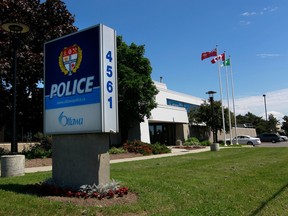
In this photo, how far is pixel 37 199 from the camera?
23.7 ft

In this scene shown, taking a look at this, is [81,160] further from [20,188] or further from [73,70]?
[73,70]

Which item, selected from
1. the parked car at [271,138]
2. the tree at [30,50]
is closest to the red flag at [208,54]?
the tree at [30,50]

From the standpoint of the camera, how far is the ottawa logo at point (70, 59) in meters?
8.56

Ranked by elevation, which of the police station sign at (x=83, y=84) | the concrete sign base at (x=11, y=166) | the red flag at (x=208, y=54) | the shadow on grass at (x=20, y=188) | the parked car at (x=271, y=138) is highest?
the red flag at (x=208, y=54)

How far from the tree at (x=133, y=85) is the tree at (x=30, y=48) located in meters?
8.70

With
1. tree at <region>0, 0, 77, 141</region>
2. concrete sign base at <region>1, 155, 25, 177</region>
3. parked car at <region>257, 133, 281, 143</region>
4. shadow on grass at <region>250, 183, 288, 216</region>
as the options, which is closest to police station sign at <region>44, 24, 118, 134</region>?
concrete sign base at <region>1, 155, 25, 177</region>

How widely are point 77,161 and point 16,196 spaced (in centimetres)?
148

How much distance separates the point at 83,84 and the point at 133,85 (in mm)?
21086

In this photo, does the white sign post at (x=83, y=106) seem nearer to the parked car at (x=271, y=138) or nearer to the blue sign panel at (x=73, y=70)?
the blue sign panel at (x=73, y=70)

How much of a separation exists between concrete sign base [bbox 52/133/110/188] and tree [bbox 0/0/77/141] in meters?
11.2

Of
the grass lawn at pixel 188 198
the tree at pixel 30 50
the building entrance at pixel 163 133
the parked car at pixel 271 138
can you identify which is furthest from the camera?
the parked car at pixel 271 138

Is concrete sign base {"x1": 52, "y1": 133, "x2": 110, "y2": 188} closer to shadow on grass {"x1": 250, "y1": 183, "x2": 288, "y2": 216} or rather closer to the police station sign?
the police station sign

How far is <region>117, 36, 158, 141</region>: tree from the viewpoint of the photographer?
2967cm

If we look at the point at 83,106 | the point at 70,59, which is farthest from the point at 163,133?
the point at 83,106
